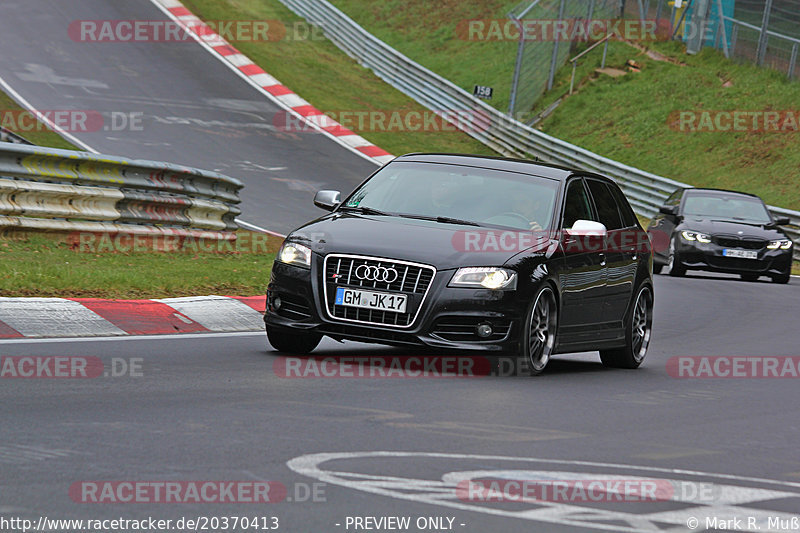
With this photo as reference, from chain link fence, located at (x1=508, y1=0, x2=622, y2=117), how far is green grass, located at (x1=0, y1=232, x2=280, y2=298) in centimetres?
2296

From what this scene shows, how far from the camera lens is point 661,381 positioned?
35.4 ft

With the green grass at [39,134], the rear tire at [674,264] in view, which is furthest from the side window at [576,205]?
the green grass at [39,134]

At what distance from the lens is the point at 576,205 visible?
11.1 meters

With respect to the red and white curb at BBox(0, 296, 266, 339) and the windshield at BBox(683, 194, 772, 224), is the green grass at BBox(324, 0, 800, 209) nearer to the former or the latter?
the windshield at BBox(683, 194, 772, 224)

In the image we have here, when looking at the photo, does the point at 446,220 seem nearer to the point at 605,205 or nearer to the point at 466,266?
the point at 466,266

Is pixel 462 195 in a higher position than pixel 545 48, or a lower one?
lower

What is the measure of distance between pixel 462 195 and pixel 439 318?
1.47 metres

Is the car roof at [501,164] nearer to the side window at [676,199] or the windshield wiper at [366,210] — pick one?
the windshield wiper at [366,210]

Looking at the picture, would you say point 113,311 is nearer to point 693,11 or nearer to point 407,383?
point 407,383

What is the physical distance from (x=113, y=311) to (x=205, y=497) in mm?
5942

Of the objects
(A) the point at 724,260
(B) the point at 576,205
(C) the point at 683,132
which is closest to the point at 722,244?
(A) the point at 724,260

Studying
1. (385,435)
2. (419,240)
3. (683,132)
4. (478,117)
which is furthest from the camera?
(683,132)

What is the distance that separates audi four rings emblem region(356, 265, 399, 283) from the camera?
9.51 m

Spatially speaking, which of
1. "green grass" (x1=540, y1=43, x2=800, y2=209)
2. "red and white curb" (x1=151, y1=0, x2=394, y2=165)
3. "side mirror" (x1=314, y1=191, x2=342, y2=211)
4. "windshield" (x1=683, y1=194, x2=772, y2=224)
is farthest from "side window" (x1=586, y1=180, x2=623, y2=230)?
"green grass" (x1=540, y1=43, x2=800, y2=209)
